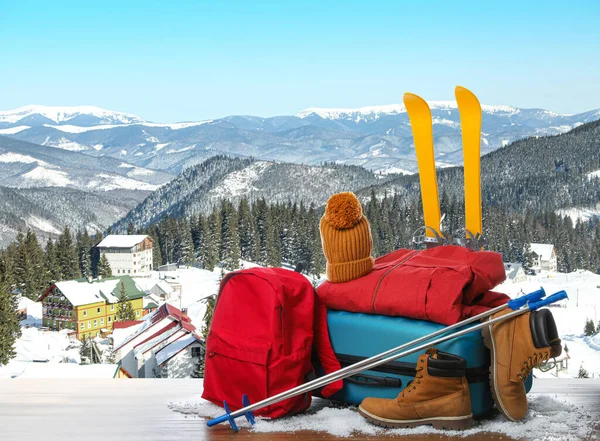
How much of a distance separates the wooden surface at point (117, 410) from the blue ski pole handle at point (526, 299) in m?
0.36

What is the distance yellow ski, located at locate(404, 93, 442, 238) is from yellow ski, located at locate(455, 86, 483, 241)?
157 millimetres

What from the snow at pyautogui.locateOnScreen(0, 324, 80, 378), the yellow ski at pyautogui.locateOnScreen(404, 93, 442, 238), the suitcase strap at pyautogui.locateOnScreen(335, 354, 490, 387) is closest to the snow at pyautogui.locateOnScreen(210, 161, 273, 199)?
the snow at pyautogui.locateOnScreen(0, 324, 80, 378)

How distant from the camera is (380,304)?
196 centimetres

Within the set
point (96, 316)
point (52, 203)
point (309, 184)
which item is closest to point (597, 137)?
point (309, 184)

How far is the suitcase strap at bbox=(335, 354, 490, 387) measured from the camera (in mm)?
1830

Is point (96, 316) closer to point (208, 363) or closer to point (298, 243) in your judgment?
point (298, 243)

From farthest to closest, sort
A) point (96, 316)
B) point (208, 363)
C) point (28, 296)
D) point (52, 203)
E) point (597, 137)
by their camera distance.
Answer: point (52, 203) → point (597, 137) → point (28, 296) → point (96, 316) → point (208, 363)

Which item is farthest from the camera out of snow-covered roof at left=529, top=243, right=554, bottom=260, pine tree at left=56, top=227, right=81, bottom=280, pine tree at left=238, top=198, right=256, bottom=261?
snow-covered roof at left=529, top=243, right=554, bottom=260

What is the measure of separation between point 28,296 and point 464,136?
35.3m

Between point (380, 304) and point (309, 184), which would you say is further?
point (309, 184)

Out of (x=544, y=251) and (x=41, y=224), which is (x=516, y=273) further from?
(x=41, y=224)

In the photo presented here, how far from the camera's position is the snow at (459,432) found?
1801 millimetres

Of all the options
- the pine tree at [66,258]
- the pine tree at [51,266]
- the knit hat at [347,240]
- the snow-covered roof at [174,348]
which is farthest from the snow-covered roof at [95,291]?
the knit hat at [347,240]

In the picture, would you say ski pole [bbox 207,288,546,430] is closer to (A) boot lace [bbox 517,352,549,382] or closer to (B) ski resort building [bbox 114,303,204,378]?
(A) boot lace [bbox 517,352,549,382]
